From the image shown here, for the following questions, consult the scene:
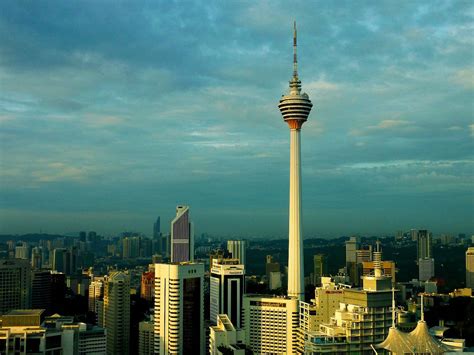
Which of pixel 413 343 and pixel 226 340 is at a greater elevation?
pixel 413 343

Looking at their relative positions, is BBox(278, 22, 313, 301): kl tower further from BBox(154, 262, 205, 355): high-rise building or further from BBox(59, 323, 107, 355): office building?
BBox(59, 323, 107, 355): office building

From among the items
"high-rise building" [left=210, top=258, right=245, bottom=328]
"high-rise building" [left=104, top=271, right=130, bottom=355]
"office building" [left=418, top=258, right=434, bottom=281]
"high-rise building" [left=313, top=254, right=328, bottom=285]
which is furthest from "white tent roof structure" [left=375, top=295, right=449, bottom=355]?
"office building" [left=418, top=258, right=434, bottom=281]

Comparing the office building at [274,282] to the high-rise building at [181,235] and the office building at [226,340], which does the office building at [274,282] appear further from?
the office building at [226,340]

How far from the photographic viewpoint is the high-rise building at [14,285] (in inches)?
1153

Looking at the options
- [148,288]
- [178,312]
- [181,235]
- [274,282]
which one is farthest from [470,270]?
[178,312]

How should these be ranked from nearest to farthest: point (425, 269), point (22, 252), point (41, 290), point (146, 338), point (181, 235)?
point (146, 338) < point (41, 290) < point (181, 235) < point (425, 269) < point (22, 252)

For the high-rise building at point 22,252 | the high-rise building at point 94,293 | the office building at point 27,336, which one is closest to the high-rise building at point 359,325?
the office building at point 27,336

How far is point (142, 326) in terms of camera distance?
74.6 feet

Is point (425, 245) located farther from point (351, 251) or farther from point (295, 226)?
point (295, 226)

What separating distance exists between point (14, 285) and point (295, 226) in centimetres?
1463

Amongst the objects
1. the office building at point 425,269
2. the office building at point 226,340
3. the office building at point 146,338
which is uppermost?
the office building at point 425,269

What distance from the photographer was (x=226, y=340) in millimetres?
19031

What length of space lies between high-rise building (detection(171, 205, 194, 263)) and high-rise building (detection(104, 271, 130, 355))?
35.7 ft

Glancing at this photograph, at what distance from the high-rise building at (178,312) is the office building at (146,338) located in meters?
1.92
